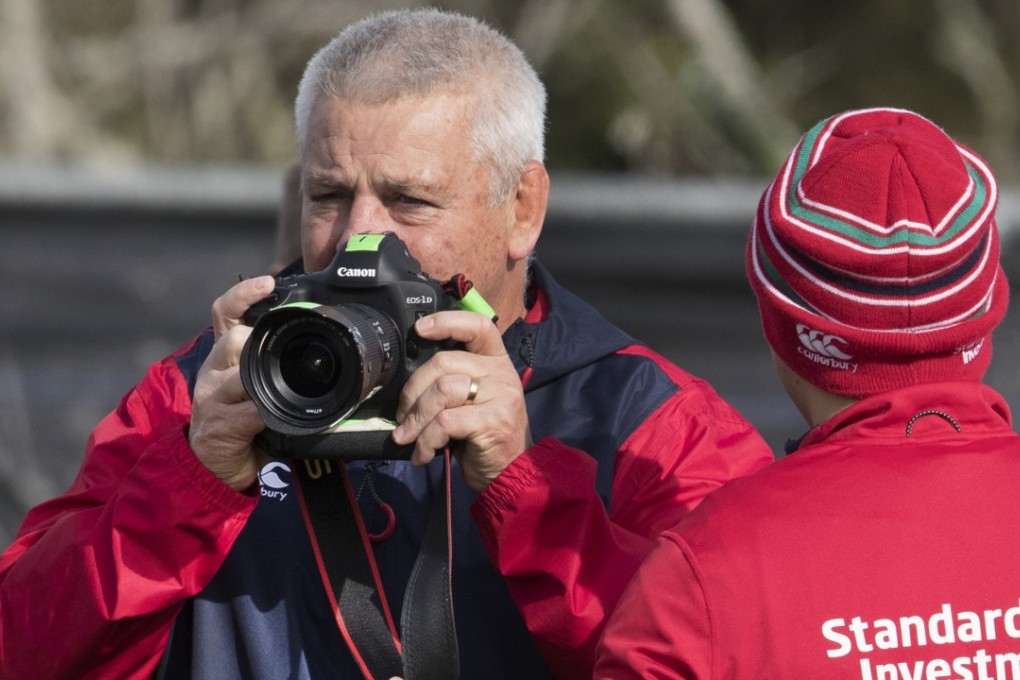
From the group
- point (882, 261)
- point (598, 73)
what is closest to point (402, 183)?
point (882, 261)

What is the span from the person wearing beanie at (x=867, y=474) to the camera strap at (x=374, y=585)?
1.13 feet

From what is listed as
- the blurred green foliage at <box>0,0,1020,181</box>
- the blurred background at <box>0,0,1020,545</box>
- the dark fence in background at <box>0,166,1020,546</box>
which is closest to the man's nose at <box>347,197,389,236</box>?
the blurred background at <box>0,0,1020,545</box>

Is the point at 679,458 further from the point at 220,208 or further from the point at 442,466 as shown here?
the point at 220,208

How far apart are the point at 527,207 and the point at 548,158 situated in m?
4.24

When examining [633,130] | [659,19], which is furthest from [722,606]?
[659,19]

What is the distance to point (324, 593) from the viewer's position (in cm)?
176

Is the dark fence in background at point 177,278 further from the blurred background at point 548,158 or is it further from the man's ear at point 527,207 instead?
the man's ear at point 527,207

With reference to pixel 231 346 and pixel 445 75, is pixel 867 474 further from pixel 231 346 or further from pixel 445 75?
pixel 445 75

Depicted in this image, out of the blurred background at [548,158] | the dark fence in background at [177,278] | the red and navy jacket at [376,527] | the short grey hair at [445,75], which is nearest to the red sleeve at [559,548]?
the red and navy jacket at [376,527]

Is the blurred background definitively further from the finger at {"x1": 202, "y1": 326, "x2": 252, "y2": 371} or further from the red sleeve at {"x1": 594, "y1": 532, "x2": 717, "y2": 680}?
the red sleeve at {"x1": 594, "y1": 532, "x2": 717, "y2": 680}

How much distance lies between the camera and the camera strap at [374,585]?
5.32 feet

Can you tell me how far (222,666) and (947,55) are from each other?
21.4 ft

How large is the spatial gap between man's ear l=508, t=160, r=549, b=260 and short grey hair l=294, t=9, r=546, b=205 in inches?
0.7

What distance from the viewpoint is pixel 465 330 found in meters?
1.60
